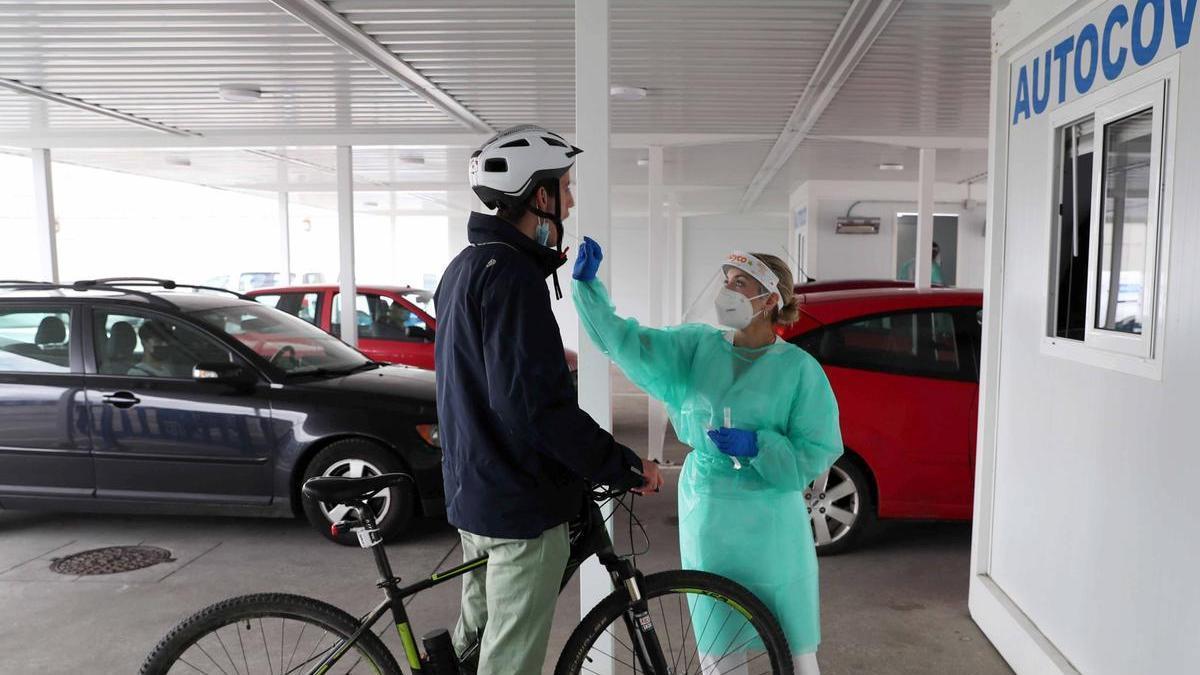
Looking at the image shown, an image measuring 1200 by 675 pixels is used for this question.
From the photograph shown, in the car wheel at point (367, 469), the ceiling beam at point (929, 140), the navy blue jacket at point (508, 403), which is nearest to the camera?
the navy blue jacket at point (508, 403)

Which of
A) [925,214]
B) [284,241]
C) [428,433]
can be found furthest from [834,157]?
[284,241]

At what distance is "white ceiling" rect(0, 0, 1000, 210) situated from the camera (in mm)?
5105

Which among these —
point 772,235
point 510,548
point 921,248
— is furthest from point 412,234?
→ point 510,548

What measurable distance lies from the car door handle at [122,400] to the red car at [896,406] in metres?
3.90

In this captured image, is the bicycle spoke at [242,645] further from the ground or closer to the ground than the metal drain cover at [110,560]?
further from the ground

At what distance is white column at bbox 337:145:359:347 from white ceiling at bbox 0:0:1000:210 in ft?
1.13

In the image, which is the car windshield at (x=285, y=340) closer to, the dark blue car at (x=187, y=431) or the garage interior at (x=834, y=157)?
the dark blue car at (x=187, y=431)

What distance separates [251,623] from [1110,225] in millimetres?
3091

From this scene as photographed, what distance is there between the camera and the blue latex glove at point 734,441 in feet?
8.04

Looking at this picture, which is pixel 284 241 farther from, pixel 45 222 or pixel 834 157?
pixel 834 157

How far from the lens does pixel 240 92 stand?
23.6ft

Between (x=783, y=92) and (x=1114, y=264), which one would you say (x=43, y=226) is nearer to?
(x=783, y=92)

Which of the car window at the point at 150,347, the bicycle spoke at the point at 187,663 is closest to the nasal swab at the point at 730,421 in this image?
the bicycle spoke at the point at 187,663

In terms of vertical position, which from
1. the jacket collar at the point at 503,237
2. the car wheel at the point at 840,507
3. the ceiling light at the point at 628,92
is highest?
the ceiling light at the point at 628,92
